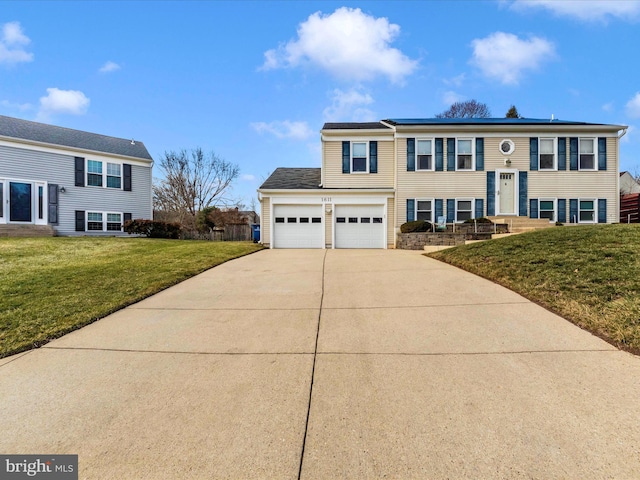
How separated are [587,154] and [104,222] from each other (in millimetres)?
25929

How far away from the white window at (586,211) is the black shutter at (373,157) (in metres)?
10.1

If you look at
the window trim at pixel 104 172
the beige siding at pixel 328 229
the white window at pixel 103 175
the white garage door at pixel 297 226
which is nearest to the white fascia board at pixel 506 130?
the beige siding at pixel 328 229

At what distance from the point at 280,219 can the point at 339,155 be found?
4423 millimetres

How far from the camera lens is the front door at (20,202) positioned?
16172 millimetres

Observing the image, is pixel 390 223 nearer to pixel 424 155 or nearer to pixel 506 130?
pixel 424 155

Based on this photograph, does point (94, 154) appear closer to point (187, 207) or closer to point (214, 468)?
point (187, 207)

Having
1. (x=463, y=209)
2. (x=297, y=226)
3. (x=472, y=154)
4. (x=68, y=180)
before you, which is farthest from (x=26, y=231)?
(x=472, y=154)

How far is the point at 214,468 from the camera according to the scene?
2.05m

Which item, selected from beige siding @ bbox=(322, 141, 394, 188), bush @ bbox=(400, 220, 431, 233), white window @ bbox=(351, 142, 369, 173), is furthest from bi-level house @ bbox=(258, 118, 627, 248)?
white window @ bbox=(351, 142, 369, 173)

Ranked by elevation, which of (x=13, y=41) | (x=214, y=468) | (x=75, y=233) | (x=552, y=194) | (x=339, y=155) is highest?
(x=13, y=41)

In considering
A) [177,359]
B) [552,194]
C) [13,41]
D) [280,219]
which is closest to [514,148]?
[552,194]

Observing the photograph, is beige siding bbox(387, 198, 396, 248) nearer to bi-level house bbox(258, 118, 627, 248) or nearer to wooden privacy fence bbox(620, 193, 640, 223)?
bi-level house bbox(258, 118, 627, 248)

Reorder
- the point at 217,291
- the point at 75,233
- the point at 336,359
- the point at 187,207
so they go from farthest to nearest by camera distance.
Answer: the point at 187,207
the point at 75,233
the point at 217,291
the point at 336,359

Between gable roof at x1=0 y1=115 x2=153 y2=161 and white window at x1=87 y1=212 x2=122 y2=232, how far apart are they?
364 cm
